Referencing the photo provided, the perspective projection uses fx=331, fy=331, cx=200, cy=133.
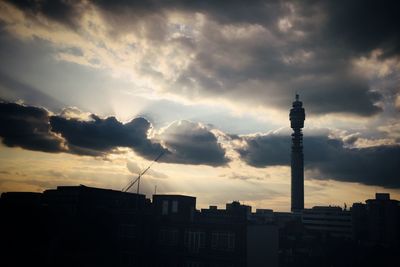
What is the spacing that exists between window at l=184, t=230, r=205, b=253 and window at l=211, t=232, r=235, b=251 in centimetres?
195

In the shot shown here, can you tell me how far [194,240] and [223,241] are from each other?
205 inches

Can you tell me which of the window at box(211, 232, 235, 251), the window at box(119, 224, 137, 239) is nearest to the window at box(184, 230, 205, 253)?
the window at box(211, 232, 235, 251)

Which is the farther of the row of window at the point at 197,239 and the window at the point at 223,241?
the row of window at the point at 197,239

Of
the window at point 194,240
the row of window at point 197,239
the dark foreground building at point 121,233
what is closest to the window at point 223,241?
the row of window at point 197,239

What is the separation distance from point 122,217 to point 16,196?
30.8 m

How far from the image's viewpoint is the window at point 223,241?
169ft

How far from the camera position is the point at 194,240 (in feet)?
179

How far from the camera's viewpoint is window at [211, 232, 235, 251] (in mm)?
51562

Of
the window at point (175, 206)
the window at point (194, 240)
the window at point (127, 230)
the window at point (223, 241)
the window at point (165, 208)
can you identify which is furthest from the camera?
the window at point (165, 208)

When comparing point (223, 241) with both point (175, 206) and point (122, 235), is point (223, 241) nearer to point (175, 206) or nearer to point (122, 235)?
point (175, 206)

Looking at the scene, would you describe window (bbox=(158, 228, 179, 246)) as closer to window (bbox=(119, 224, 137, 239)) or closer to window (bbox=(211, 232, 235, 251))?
window (bbox=(119, 224, 137, 239))

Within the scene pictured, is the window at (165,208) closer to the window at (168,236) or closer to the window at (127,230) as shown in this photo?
the window at (168,236)

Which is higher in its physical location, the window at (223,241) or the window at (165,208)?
the window at (165,208)

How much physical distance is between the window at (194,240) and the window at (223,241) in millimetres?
1953
